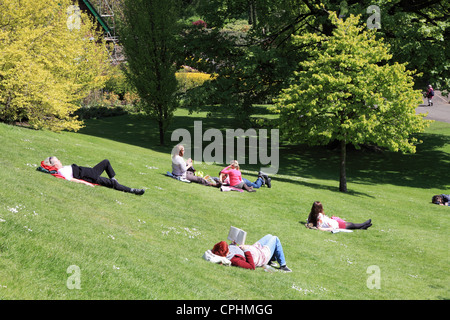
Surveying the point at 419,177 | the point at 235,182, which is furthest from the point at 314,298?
the point at 419,177

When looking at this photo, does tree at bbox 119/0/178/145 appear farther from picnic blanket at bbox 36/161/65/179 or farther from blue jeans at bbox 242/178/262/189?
picnic blanket at bbox 36/161/65/179

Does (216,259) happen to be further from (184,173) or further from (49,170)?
(184,173)

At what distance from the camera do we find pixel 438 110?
54562 millimetres

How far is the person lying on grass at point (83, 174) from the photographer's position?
14.9 m

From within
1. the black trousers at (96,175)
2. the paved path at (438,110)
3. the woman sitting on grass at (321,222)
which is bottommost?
the woman sitting on grass at (321,222)

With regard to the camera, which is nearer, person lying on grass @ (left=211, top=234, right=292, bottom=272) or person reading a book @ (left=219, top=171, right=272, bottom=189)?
person lying on grass @ (left=211, top=234, right=292, bottom=272)

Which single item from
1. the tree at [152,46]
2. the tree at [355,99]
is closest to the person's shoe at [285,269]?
the tree at [355,99]

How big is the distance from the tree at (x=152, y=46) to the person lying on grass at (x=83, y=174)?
873 inches

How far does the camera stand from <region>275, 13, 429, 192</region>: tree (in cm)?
2314

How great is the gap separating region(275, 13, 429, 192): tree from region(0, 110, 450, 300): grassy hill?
10.6ft

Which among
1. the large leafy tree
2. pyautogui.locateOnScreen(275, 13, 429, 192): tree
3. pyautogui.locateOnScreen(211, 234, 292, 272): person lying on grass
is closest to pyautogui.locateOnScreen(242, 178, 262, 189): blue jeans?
pyautogui.locateOnScreen(275, 13, 429, 192): tree

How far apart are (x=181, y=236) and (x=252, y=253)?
2.40m

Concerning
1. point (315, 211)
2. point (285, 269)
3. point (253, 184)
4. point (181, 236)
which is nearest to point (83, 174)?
point (181, 236)

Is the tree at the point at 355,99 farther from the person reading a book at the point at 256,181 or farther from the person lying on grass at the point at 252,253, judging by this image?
the person lying on grass at the point at 252,253
